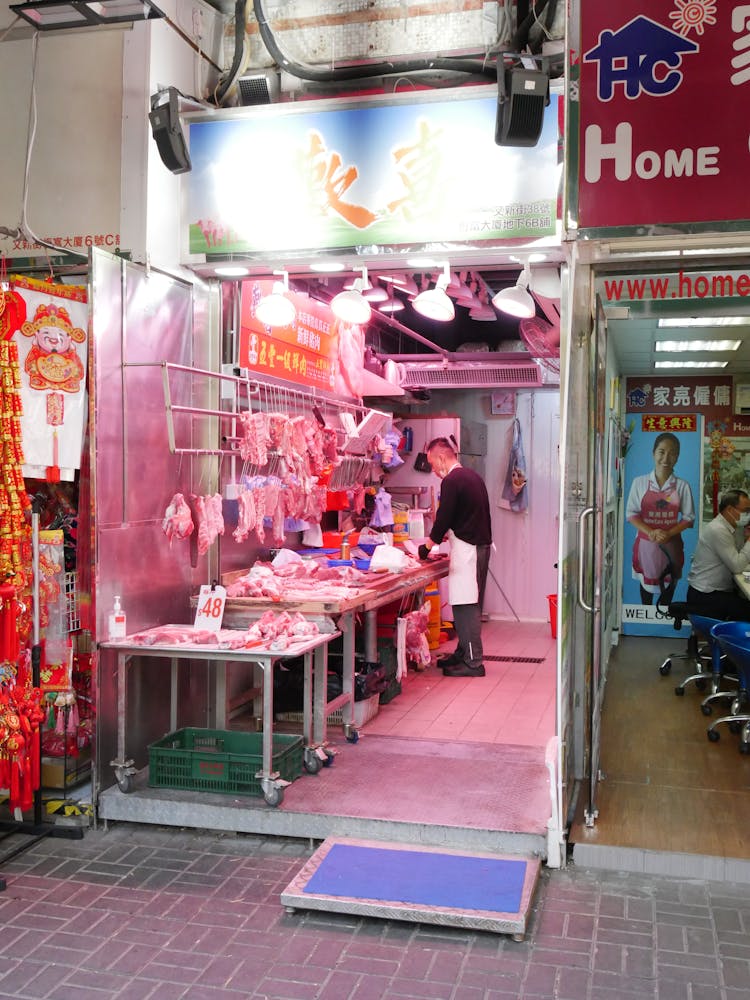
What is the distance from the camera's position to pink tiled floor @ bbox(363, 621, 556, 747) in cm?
676

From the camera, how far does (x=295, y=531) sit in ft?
27.7

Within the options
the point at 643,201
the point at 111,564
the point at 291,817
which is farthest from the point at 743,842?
the point at 111,564

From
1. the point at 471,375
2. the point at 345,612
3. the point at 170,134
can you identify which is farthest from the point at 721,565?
the point at 170,134

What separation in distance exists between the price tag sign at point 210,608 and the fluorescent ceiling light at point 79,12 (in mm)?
3267

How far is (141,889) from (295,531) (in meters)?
4.22

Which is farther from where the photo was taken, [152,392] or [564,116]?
[152,392]

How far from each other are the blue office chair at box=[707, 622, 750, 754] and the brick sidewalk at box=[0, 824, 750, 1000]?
193 centimetres

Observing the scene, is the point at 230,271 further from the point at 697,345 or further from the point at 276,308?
the point at 697,345

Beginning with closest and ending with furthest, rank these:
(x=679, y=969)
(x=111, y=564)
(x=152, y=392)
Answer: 1. (x=679, y=969)
2. (x=111, y=564)
3. (x=152, y=392)

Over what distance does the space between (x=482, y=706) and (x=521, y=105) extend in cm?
454

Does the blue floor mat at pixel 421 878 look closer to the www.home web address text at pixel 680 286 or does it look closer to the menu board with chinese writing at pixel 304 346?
the www.home web address text at pixel 680 286

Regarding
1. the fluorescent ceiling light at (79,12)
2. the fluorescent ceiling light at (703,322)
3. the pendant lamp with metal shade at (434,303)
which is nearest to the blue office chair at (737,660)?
the fluorescent ceiling light at (703,322)

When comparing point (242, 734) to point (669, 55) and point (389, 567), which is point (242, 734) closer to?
point (389, 567)

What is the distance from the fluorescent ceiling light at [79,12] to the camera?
4828 millimetres
